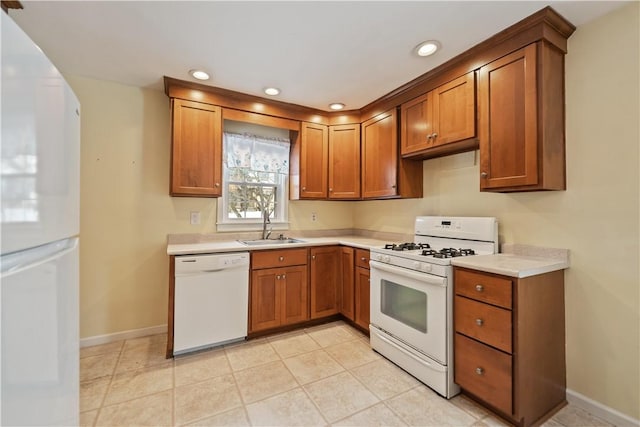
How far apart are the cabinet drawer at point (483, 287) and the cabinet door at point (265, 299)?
161 cm

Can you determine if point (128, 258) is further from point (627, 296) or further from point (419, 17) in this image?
point (627, 296)

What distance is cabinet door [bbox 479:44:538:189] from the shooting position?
1745 millimetres

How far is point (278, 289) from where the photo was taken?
2.75 meters

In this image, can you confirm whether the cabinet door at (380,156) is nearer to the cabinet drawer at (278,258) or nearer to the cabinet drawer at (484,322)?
the cabinet drawer at (278,258)

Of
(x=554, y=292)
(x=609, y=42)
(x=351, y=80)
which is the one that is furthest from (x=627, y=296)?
(x=351, y=80)

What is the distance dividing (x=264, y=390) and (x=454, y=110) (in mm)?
2502

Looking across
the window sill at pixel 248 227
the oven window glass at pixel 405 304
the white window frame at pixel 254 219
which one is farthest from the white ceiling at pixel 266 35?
the oven window glass at pixel 405 304

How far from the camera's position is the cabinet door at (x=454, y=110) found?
6.88 ft

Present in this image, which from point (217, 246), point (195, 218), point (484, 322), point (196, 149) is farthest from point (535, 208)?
point (195, 218)

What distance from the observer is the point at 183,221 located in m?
2.86

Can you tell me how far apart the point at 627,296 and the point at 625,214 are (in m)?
0.47

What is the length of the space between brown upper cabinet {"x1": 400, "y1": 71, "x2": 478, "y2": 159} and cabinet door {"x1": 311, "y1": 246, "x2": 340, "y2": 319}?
4.24 ft

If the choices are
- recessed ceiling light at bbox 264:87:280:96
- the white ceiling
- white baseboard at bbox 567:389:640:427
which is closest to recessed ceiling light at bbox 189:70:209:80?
the white ceiling

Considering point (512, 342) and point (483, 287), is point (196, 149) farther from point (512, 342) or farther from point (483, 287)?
point (512, 342)
